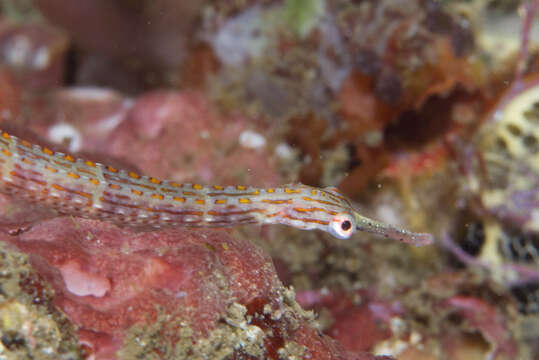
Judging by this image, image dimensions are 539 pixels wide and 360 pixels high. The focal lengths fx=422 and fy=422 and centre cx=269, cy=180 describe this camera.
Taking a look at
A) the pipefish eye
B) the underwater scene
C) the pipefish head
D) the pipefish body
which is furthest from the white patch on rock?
the pipefish eye

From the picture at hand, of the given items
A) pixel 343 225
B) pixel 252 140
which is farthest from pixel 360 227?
pixel 252 140

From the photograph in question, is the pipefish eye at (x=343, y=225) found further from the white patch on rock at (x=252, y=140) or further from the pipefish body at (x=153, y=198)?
the white patch on rock at (x=252, y=140)

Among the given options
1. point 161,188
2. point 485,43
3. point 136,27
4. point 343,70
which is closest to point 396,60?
point 343,70

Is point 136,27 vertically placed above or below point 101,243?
above

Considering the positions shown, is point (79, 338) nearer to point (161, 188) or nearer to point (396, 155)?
point (161, 188)

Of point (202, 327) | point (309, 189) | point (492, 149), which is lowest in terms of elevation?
point (202, 327)

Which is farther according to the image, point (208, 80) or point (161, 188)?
point (208, 80)

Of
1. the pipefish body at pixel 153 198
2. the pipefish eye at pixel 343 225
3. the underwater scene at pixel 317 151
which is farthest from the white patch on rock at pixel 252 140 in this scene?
the pipefish eye at pixel 343 225
